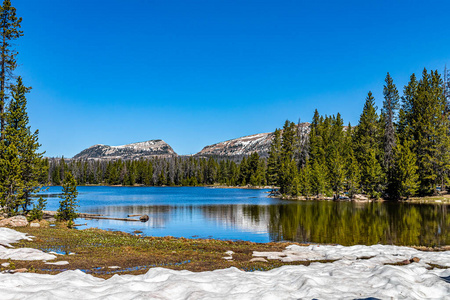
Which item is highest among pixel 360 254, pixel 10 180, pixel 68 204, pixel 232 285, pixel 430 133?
pixel 430 133

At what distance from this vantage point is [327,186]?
74812 millimetres

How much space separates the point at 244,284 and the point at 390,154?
70.7m

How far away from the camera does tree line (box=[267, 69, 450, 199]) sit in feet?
205

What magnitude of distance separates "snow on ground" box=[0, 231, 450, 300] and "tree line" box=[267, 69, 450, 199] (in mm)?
57774

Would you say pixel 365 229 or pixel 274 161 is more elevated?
pixel 274 161

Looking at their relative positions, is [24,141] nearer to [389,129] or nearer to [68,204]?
[68,204]

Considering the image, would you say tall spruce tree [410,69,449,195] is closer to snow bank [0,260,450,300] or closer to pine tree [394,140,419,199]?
pine tree [394,140,419,199]

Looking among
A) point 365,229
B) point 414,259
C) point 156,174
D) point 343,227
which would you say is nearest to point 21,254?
point 414,259

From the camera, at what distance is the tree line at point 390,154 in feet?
205

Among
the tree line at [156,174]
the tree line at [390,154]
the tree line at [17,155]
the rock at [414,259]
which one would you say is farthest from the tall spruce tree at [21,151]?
the tree line at [156,174]

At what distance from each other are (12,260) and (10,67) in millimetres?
29200

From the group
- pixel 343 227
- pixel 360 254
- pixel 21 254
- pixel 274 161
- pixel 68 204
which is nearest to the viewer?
pixel 21 254

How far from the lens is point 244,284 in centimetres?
1065

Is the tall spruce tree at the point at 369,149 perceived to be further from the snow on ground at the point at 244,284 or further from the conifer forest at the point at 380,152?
the snow on ground at the point at 244,284
